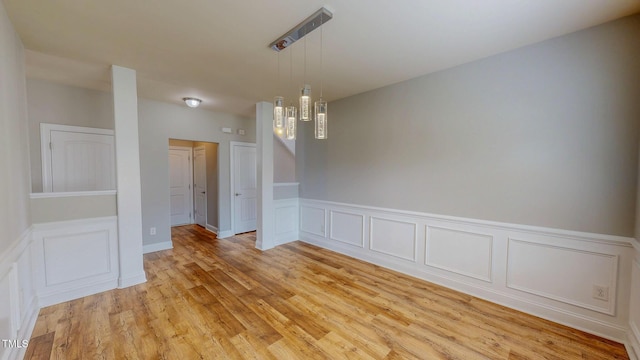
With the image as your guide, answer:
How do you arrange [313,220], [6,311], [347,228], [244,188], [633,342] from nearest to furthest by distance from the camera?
[6,311]
[633,342]
[347,228]
[313,220]
[244,188]

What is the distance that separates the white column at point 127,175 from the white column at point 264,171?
176 cm

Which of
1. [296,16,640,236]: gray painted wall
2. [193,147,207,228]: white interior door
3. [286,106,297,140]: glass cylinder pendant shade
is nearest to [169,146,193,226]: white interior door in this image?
[193,147,207,228]: white interior door

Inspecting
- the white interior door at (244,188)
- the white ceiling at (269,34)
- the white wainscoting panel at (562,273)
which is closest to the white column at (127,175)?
the white ceiling at (269,34)

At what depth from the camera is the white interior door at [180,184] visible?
6.19m

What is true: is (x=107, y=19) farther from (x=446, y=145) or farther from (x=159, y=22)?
(x=446, y=145)

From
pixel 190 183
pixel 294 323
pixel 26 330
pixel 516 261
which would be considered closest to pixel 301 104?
pixel 294 323

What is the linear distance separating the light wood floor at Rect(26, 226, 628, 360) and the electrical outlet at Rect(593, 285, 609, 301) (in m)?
0.33

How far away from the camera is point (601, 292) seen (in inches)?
83.5

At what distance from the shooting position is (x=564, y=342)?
79.8 inches

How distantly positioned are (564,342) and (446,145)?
2.03 m

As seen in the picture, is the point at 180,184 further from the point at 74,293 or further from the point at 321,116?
the point at 321,116

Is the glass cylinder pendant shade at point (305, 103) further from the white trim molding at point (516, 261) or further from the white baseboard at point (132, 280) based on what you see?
the white baseboard at point (132, 280)

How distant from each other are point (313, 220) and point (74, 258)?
3.20 meters

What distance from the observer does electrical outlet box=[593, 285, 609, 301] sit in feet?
6.89
